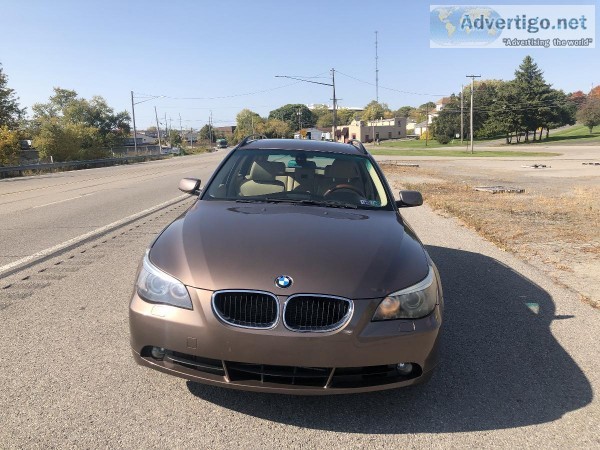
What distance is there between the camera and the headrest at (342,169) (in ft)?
15.0

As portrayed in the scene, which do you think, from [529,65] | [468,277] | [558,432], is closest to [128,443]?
[558,432]

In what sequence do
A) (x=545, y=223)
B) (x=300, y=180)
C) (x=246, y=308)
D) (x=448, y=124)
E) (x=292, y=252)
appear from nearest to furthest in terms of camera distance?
(x=246, y=308), (x=292, y=252), (x=300, y=180), (x=545, y=223), (x=448, y=124)

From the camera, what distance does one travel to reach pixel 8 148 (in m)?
35.3

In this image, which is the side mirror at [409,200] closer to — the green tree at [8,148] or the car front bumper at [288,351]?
the car front bumper at [288,351]

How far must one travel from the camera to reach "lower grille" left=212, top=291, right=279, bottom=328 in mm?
2609

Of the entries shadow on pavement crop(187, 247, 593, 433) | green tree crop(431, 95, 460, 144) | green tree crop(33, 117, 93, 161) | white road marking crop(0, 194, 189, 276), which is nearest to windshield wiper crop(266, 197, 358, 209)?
shadow on pavement crop(187, 247, 593, 433)

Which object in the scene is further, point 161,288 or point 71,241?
point 71,241

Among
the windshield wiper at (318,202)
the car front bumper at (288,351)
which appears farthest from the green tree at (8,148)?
the car front bumper at (288,351)

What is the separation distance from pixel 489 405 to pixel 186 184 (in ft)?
10.8

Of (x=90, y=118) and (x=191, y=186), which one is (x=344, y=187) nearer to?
(x=191, y=186)

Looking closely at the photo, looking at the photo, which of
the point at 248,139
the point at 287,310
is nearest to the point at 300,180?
the point at 248,139

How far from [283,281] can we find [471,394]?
148 centimetres

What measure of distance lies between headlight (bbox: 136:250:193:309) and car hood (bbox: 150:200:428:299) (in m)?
0.04

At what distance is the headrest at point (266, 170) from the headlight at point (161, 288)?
1862 millimetres
